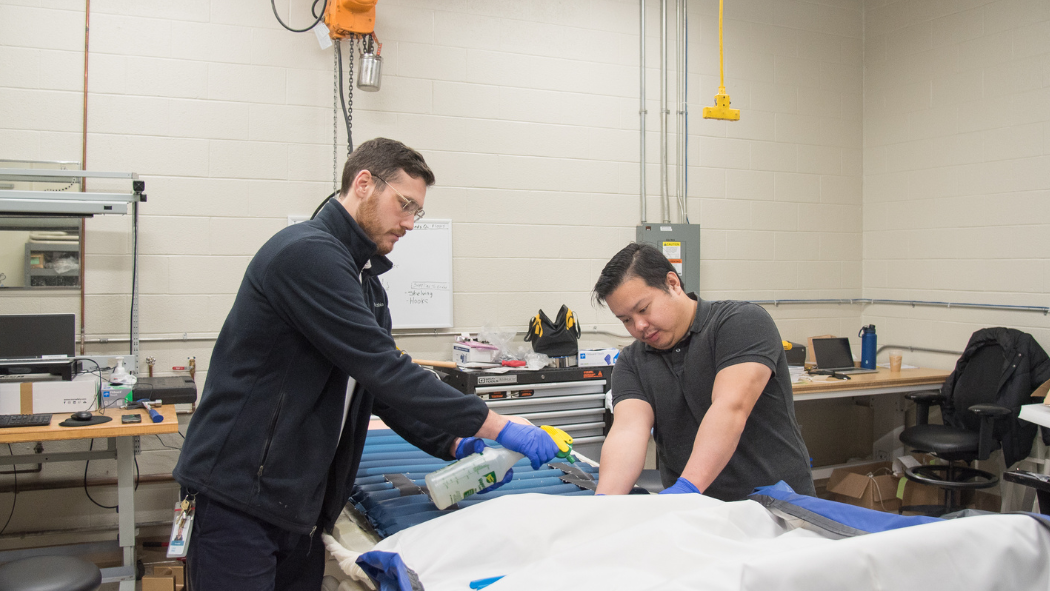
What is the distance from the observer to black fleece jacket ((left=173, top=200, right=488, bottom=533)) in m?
1.35

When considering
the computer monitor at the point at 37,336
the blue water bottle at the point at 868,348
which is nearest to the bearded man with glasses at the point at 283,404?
the computer monitor at the point at 37,336

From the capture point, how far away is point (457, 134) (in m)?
3.74

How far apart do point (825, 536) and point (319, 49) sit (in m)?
3.24

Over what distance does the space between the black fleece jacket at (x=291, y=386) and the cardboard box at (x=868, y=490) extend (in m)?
3.30

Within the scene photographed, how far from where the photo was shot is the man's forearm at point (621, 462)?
1.57 m

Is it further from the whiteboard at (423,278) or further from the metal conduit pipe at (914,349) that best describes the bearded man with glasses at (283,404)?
the metal conduit pipe at (914,349)

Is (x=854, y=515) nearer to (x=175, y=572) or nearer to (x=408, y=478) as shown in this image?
(x=408, y=478)

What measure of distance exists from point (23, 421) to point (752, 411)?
249 centimetres

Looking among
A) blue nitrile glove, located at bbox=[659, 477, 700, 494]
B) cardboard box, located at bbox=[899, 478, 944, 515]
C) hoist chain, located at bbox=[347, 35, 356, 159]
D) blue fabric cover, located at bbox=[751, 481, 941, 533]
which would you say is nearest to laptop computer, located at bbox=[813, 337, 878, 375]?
cardboard box, located at bbox=[899, 478, 944, 515]

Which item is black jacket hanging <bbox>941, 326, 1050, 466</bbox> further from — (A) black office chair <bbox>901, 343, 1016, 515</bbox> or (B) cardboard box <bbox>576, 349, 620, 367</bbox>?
(B) cardboard box <bbox>576, 349, 620, 367</bbox>

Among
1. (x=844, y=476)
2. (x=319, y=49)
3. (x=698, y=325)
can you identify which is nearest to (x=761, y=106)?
(x=844, y=476)

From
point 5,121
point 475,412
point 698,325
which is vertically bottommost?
point 475,412

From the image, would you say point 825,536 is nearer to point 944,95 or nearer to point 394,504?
point 394,504

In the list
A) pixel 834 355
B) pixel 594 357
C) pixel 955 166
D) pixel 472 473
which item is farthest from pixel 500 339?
pixel 955 166
